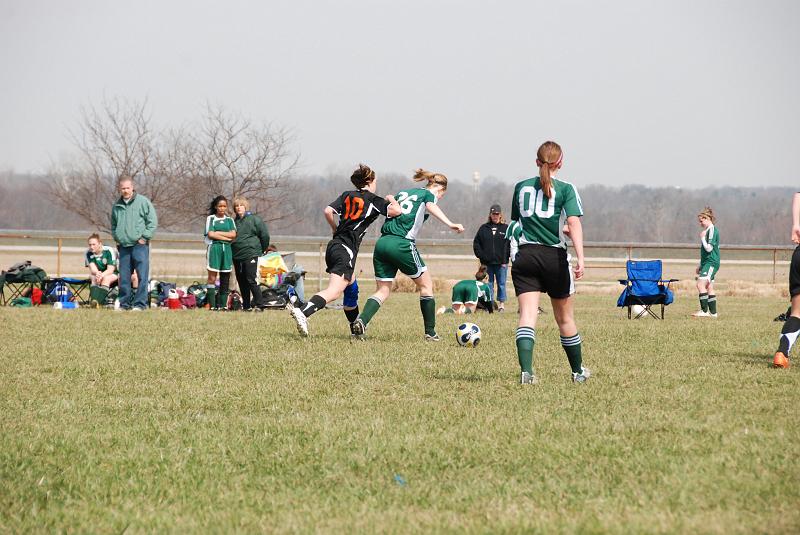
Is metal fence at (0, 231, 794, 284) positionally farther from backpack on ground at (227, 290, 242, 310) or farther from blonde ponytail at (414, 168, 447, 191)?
blonde ponytail at (414, 168, 447, 191)

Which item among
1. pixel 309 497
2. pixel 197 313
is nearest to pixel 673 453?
pixel 309 497

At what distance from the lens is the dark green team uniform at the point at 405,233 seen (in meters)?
11.4

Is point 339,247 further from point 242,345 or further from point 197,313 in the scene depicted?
point 197,313

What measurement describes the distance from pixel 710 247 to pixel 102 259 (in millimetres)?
11603

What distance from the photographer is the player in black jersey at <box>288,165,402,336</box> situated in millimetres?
11414

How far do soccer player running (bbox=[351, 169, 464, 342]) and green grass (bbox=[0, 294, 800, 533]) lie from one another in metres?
1.23

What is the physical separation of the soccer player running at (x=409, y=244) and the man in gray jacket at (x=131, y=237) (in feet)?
22.1

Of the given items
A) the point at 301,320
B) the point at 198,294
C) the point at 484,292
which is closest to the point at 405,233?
the point at 301,320

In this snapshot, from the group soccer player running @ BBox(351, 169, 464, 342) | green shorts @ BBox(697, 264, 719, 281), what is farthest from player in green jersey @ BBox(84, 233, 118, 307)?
green shorts @ BBox(697, 264, 719, 281)

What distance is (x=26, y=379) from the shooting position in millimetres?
8250

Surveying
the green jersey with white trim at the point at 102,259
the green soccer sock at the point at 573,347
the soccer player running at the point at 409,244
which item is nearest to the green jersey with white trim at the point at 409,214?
the soccer player running at the point at 409,244

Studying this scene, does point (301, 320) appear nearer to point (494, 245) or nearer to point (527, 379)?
point (527, 379)

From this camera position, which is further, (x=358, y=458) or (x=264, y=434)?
(x=264, y=434)

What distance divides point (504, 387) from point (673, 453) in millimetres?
2573
